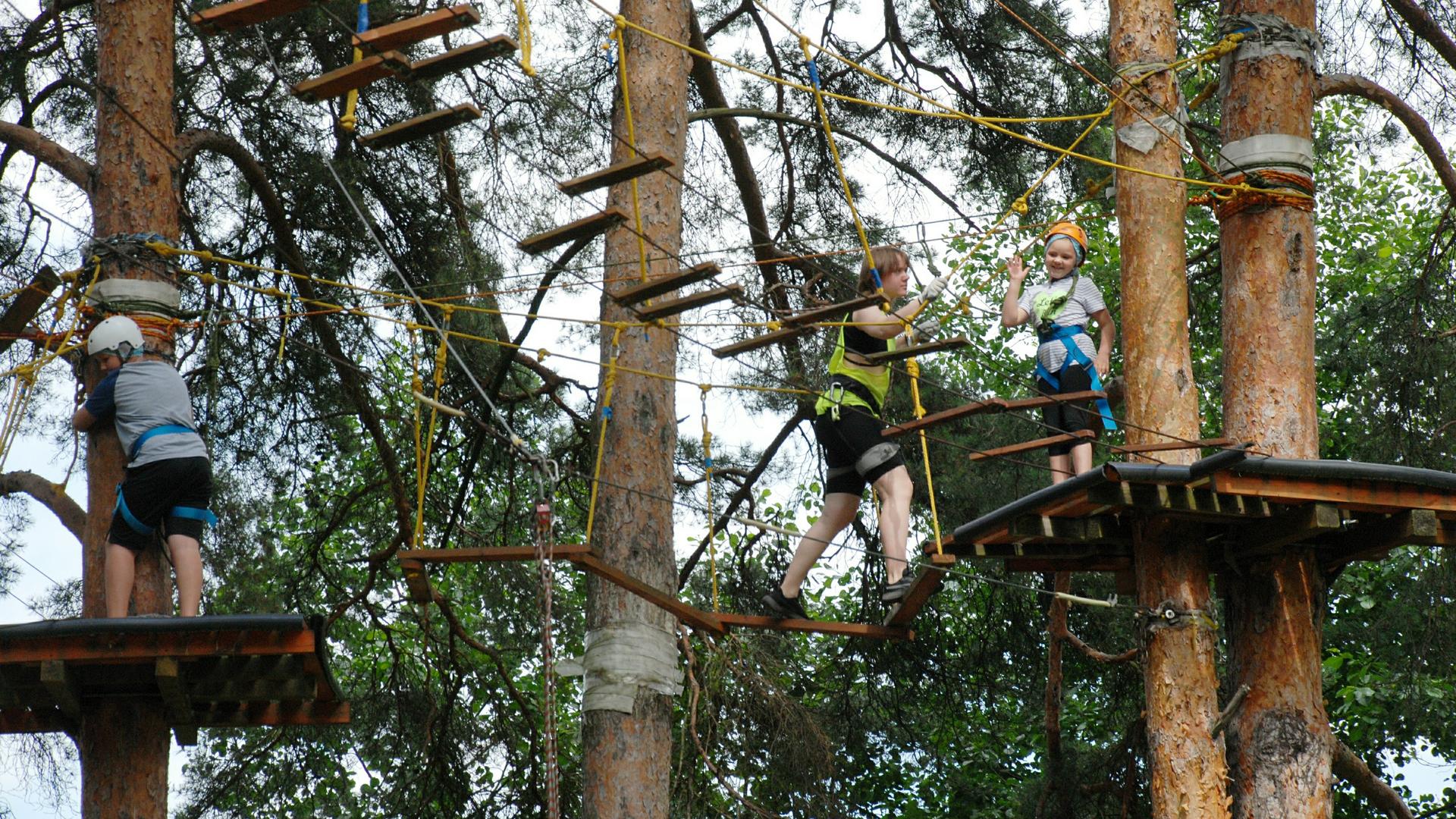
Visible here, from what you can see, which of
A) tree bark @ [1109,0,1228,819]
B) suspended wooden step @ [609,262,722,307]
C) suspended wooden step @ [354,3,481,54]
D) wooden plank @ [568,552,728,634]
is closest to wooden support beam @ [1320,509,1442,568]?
tree bark @ [1109,0,1228,819]

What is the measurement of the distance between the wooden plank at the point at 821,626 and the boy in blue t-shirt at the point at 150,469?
1.97 m

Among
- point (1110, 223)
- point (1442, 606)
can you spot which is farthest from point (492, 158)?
point (1110, 223)

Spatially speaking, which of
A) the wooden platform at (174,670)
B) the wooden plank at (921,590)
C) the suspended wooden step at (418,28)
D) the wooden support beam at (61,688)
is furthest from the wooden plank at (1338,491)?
the wooden support beam at (61,688)

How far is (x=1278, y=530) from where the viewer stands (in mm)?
6004

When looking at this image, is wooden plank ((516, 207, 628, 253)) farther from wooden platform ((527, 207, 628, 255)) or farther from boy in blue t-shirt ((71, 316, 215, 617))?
boy in blue t-shirt ((71, 316, 215, 617))

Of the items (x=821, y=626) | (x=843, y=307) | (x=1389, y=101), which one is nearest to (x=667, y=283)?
(x=843, y=307)

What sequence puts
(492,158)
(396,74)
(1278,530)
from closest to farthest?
(396,74)
(1278,530)
(492,158)

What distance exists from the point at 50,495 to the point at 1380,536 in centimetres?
603

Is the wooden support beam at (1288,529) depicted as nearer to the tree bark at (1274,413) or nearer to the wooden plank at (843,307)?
the tree bark at (1274,413)

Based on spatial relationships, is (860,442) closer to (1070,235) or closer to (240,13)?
(1070,235)

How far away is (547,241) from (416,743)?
19.0 ft

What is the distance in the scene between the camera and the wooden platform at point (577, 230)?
5.34m

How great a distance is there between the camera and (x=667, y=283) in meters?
5.51

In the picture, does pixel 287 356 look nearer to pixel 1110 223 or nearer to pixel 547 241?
pixel 547 241
